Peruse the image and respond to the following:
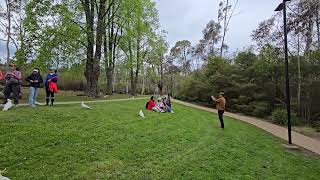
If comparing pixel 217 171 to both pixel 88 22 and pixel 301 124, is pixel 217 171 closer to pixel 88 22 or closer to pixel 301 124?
pixel 301 124

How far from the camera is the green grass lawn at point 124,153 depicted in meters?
6.00

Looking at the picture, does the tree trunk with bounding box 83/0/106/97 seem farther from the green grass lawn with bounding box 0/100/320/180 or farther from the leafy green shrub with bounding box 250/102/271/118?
the leafy green shrub with bounding box 250/102/271/118

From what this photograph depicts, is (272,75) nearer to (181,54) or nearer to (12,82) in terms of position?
(12,82)

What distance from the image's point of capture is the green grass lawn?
6004 millimetres

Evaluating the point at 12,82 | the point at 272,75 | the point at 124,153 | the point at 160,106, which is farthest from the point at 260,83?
the point at 124,153

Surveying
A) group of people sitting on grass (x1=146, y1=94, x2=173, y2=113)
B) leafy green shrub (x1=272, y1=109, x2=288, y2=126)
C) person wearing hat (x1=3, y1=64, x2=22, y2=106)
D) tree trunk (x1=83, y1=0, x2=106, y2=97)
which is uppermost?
tree trunk (x1=83, y1=0, x2=106, y2=97)

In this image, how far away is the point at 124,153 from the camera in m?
7.25

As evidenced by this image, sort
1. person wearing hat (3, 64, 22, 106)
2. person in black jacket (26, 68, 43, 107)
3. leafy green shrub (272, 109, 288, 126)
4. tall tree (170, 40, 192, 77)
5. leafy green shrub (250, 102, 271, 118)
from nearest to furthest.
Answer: person wearing hat (3, 64, 22, 106), person in black jacket (26, 68, 43, 107), leafy green shrub (272, 109, 288, 126), leafy green shrub (250, 102, 271, 118), tall tree (170, 40, 192, 77)

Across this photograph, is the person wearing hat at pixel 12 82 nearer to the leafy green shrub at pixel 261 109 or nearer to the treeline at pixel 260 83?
the treeline at pixel 260 83

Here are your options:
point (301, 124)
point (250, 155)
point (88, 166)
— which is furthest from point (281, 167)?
point (301, 124)

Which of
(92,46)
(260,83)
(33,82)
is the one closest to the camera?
(33,82)

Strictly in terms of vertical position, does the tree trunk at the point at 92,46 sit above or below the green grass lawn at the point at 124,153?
above

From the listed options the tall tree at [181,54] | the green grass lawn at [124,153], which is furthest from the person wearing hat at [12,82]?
the tall tree at [181,54]

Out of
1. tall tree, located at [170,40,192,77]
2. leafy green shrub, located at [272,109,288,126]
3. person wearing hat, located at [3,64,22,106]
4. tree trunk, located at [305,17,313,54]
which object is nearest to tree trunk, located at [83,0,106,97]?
person wearing hat, located at [3,64,22,106]
